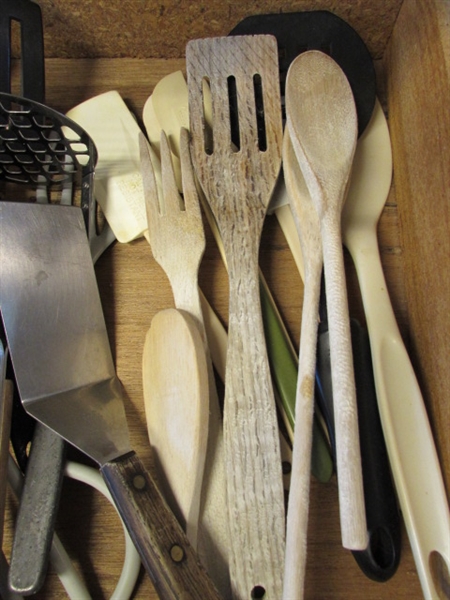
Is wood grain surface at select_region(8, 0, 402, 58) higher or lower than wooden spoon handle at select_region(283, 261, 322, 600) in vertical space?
higher

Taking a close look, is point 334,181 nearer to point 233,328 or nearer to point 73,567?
point 233,328

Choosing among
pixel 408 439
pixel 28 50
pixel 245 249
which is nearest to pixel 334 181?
pixel 245 249

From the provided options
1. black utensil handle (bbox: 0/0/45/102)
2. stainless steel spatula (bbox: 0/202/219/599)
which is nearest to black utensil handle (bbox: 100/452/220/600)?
stainless steel spatula (bbox: 0/202/219/599)

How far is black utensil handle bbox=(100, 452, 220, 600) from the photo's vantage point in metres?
0.37

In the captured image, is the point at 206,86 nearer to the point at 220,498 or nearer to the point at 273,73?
the point at 273,73

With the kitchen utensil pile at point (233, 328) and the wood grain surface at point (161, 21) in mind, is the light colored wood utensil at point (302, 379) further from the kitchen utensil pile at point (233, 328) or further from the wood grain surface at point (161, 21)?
the wood grain surface at point (161, 21)

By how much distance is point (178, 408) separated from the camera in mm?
428

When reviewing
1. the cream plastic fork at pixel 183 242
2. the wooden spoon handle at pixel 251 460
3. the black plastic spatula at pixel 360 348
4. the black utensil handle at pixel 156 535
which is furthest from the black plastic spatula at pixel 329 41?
the black utensil handle at pixel 156 535

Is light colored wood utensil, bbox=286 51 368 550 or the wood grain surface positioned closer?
light colored wood utensil, bbox=286 51 368 550

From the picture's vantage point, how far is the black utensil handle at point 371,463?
401 millimetres

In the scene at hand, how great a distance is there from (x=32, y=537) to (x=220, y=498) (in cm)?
15

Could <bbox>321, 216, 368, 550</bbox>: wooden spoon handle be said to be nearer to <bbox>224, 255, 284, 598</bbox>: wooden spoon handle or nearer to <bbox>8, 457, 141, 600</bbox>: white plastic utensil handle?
<bbox>224, 255, 284, 598</bbox>: wooden spoon handle

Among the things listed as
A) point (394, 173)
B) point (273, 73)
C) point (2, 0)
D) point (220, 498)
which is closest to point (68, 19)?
point (2, 0)

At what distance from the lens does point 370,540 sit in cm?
40
